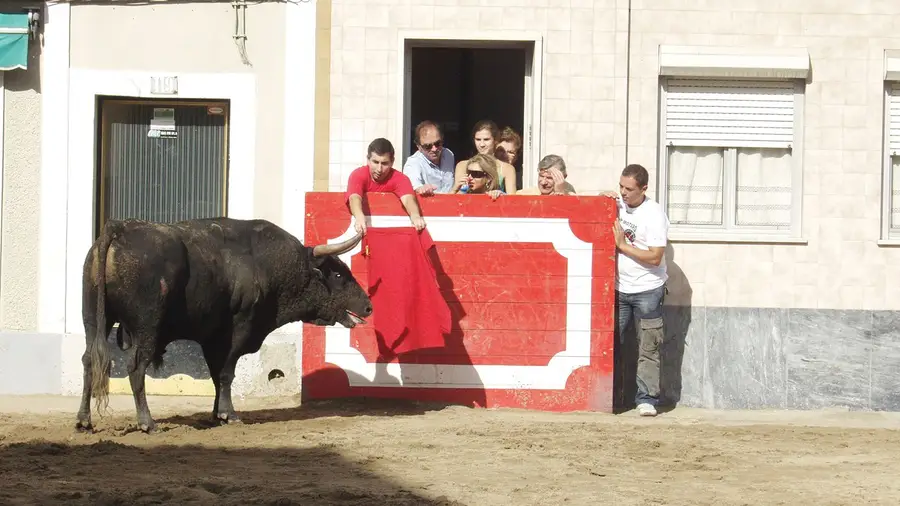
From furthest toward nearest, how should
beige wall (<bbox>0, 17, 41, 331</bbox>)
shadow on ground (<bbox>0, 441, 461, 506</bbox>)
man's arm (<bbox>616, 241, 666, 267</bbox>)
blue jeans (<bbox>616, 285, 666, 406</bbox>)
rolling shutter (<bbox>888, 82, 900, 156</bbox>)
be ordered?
rolling shutter (<bbox>888, 82, 900, 156</bbox>)
beige wall (<bbox>0, 17, 41, 331</bbox>)
blue jeans (<bbox>616, 285, 666, 406</bbox>)
man's arm (<bbox>616, 241, 666, 267</bbox>)
shadow on ground (<bbox>0, 441, 461, 506</bbox>)

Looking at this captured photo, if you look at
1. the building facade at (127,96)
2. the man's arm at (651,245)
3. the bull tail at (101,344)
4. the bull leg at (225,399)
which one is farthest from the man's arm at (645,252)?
the bull tail at (101,344)

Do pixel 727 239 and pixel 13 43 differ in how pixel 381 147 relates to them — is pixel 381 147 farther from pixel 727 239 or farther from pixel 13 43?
pixel 13 43

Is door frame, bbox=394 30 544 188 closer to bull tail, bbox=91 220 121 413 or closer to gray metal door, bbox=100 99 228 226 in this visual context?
gray metal door, bbox=100 99 228 226

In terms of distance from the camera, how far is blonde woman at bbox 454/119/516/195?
1212 cm

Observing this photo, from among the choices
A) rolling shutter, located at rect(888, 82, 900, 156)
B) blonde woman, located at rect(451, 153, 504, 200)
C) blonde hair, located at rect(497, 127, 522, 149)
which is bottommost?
blonde woman, located at rect(451, 153, 504, 200)

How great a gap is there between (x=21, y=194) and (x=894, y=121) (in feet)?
25.8

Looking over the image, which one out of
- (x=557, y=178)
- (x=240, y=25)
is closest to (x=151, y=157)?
(x=240, y=25)

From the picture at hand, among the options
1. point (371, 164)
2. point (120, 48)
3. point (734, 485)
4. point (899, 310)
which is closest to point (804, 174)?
point (899, 310)

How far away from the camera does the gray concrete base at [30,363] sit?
41.2 feet

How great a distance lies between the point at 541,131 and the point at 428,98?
21.0 feet

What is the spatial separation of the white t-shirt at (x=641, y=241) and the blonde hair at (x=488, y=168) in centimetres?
106

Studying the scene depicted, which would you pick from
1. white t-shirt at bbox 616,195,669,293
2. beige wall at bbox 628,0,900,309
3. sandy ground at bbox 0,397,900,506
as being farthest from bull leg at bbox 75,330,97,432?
beige wall at bbox 628,0,900,309

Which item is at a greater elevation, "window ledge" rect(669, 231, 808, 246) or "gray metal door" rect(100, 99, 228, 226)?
"gray metal door" rect(100, 99, 228, 226)

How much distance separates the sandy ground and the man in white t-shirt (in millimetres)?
369
